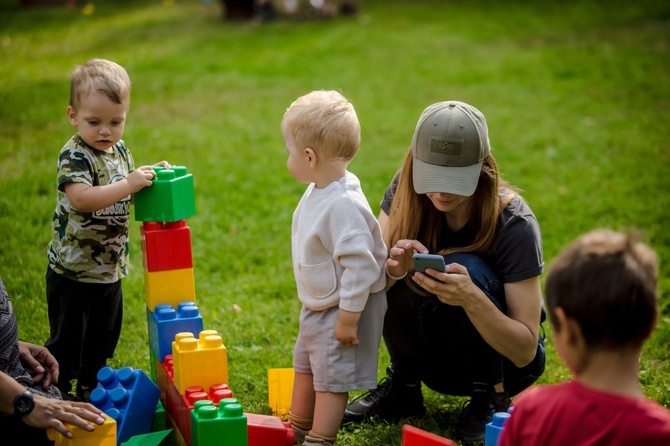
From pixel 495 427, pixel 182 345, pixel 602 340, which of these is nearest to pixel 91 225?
pixel 182 345

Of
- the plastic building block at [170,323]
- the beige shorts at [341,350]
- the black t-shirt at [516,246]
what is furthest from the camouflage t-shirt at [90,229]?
the black t-shirt at [516,246]

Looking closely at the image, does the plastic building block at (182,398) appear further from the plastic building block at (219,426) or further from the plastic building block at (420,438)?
the plastic building block at (420,438)

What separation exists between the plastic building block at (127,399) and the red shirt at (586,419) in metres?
1.47

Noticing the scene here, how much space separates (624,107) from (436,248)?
6.19 meters

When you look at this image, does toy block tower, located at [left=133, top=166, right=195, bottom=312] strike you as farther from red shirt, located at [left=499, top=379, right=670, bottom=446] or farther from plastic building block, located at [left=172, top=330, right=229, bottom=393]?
red shirt, located at [left=499, top=379, right=670, bottom=446]

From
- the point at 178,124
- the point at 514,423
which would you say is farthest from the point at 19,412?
the point at 178,124

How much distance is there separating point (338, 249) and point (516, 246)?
0.67 meters

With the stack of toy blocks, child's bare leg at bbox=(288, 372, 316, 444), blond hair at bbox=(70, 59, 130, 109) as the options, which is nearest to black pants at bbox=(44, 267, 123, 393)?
the stack of toy blocks

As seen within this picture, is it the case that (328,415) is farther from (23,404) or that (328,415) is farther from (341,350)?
(23,404)

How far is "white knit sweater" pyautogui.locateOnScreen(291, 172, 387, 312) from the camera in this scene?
9.60 ft

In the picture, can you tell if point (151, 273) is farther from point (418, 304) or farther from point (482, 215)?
point (482, 215)

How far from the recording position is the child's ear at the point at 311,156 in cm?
297

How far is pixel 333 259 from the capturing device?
3020 mm

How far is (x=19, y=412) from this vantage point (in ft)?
A: 8.07
